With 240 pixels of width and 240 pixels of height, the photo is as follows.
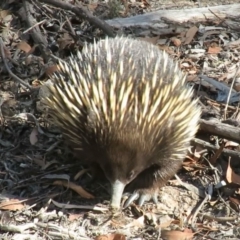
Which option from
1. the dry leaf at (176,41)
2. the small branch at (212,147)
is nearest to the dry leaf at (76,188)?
the small branch at (212,147)

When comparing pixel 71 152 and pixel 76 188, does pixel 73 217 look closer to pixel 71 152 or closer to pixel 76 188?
pixel 76 188

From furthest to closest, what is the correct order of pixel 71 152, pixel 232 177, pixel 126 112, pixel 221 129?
pixel 71 152 < pixel 221 129 < pixel 232 177 < pixel 126 112

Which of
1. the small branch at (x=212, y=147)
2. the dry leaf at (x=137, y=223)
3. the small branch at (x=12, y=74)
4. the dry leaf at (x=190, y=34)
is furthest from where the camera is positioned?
the dry leaf at (x=190, y=34)

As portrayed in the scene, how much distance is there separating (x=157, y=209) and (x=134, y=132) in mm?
710

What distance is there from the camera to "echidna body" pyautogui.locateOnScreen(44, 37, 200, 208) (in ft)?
11.7

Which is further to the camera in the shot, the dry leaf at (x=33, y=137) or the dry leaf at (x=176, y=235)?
→ the dry leaf at (x=33, y=137)

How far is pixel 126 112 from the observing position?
3.54 metres

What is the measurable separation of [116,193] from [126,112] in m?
0.49

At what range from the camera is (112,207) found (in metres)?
3.75

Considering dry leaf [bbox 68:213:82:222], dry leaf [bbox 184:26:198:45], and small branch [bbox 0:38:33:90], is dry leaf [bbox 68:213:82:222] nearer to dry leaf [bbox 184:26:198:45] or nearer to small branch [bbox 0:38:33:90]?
small branch [bbox 0:38:33:90]

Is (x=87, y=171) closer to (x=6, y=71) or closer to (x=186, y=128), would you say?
(x=186, y=128)

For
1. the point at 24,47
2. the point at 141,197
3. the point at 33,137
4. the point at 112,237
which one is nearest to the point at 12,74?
the point at 24,47

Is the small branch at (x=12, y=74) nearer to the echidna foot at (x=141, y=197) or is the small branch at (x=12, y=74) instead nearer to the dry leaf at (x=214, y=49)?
the echidna foot at (x=141, y=197)

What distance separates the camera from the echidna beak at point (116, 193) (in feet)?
12.0
